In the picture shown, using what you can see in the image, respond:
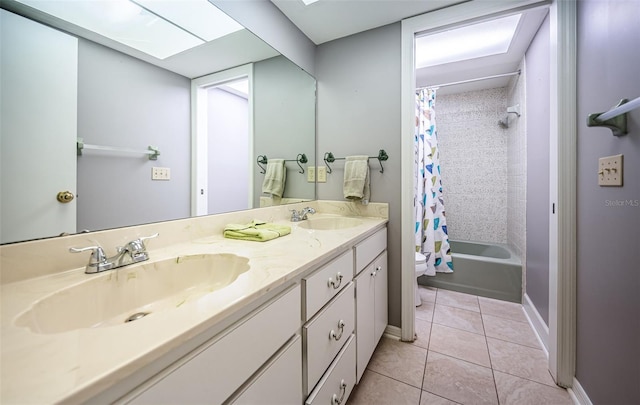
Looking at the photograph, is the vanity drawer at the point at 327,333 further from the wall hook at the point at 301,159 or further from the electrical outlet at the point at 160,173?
the wall hook at the point at 301,159

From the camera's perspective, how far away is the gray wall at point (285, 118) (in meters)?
1.55

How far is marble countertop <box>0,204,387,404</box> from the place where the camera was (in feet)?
1.02

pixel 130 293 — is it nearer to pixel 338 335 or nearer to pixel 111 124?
pixel 111 124

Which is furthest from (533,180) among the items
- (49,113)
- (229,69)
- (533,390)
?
(49,113)

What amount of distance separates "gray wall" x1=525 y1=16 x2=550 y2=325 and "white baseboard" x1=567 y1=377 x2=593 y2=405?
18.0 inches

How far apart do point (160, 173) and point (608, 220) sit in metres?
1.77

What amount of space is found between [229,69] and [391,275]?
157cm

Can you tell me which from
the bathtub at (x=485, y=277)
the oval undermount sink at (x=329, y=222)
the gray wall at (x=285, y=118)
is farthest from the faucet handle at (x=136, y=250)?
the bathtub at (x=485, y=277)

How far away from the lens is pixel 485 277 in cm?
232

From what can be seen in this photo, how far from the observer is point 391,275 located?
1729mm

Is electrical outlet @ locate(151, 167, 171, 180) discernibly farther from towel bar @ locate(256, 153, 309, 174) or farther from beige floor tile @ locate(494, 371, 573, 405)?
beige floor tile @ locate(494, 371, 573, 405)

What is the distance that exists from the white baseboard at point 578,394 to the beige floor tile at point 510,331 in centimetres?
40

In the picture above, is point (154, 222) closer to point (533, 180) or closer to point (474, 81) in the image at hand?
point (533, 180)

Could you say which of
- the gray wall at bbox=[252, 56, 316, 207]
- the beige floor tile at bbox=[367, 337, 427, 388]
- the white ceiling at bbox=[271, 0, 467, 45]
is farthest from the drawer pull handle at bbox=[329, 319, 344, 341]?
the white ceiling at bbox=[271, 0, 467, 45]
